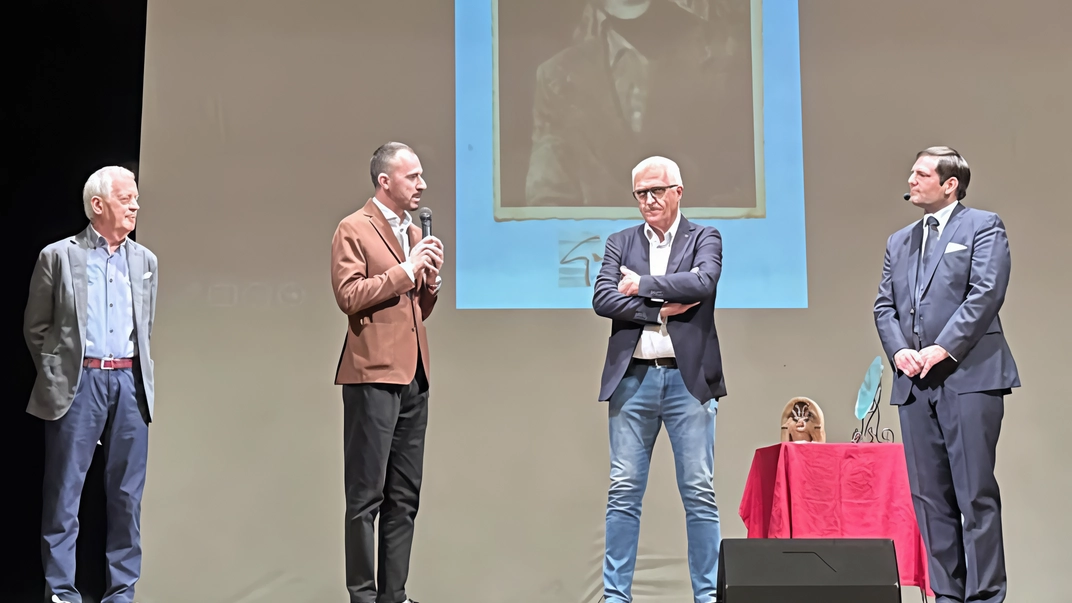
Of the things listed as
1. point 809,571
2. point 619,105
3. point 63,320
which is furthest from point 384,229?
point 809,571

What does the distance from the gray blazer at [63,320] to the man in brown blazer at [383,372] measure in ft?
2.55

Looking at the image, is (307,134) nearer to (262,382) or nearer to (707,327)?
(262,382)

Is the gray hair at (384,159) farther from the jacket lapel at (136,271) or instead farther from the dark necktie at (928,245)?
the dark necktie at (928,245)

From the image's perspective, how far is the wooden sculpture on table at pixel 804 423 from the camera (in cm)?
369

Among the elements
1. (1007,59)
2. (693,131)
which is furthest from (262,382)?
(1007,59)

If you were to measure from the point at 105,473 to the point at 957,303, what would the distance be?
9.26 feet

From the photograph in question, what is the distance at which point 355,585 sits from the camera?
9.56 feet

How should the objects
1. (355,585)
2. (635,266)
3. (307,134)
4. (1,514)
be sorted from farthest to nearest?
(307,134)
(1,514)
(635,266)
(355,585)

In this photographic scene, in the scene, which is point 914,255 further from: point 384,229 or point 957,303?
point 384,229

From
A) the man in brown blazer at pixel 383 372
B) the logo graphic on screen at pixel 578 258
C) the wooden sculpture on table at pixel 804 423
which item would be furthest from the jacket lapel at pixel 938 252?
the man in brown blazer at pixel 383 372

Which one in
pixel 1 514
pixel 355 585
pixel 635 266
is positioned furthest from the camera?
pixel 1 514

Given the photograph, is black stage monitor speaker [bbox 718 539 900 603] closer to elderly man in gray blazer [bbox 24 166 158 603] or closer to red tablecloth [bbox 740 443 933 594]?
red tablecloth [bbox 740 443 933 594]

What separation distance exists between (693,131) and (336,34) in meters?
1.62

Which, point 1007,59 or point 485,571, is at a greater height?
point 1007,59
